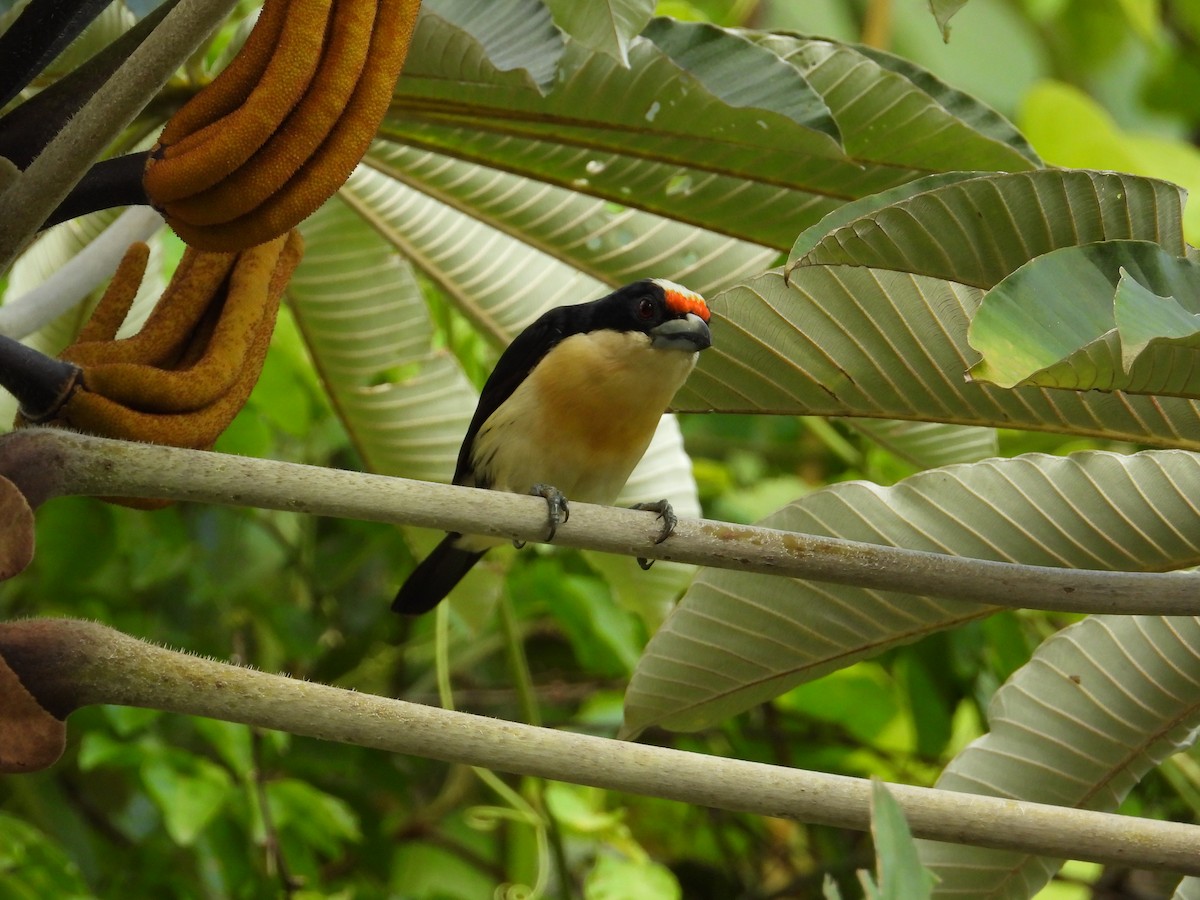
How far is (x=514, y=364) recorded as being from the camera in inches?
77.3

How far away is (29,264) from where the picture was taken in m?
1.92

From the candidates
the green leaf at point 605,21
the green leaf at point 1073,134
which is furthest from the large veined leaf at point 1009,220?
the green leaf at point 1073,134

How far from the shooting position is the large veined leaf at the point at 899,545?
46.8 inches

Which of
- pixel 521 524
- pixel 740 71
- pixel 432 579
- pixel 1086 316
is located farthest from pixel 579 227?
pixel 1086 316

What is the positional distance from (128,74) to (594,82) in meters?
0.62

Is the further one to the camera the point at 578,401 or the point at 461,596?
the point at 461,596

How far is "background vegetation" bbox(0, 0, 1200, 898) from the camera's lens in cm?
170

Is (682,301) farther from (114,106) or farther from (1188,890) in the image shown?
(114,106)

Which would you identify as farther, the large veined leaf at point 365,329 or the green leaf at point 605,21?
the large veined leaf at point 365,329

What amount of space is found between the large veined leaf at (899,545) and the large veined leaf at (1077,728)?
114mm

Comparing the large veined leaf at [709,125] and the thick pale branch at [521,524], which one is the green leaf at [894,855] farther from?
the large veined leaf at [709,125]

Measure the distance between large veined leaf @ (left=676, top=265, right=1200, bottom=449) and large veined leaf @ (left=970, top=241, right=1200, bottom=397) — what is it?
0.88ft

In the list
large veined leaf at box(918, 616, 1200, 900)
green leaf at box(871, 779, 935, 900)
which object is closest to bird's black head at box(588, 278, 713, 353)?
large veined leaf at box(918, 616, 1200, 900)

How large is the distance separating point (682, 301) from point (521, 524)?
0.93 metres
